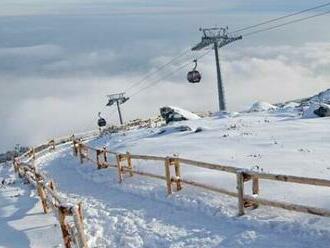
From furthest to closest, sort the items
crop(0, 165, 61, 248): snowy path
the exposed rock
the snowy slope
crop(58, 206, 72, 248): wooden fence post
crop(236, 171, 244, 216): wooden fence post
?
the exposed rock
crop(0, 165, 61, 248): snowy path
crop(236, 171, 244, 216): wooden fence post
the snowy slope
crop(58, 206, 72, 248): wooden fence post

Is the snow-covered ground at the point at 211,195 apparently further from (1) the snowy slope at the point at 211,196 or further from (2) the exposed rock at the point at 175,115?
(2) the exposed rock at the point at 175,115

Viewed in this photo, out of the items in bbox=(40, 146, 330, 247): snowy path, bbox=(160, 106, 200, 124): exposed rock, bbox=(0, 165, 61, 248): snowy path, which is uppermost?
bbox=(160, 106, 200, 124): exposed rock

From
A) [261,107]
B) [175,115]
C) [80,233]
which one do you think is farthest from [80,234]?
[261,107]

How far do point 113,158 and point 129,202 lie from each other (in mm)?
9962

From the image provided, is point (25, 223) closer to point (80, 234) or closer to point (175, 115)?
point (80, 234)

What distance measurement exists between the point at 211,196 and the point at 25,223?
4.98 m

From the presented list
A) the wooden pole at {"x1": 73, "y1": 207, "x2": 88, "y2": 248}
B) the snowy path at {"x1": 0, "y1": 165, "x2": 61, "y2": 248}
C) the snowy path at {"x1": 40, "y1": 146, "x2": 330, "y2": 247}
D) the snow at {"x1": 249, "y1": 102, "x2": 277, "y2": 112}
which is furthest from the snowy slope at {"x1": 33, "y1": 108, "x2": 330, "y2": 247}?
the snow at {"x1": 249, "y1": 102, "x2": 277, "y2": 112}

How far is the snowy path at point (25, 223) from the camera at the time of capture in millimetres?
15031

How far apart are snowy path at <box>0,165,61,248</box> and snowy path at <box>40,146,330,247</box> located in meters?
0.96

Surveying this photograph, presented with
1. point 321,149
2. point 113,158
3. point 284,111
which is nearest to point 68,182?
point 113,158

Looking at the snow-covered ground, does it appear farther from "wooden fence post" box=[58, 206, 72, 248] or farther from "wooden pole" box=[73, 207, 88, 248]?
"wooden pole" box=[73, 207, 88, 248]

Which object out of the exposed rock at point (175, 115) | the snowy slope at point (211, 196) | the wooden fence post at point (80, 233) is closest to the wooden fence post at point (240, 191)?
the snowy slope at point (211, 196)

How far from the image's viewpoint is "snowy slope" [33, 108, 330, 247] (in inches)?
507

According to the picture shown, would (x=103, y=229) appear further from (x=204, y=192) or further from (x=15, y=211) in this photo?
(x=15, y=211)
